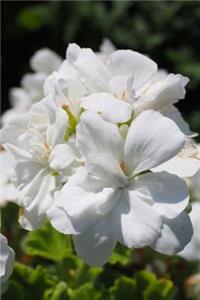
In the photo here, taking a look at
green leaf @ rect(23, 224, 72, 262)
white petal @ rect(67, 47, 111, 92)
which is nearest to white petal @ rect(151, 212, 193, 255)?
white petal @ rect(67, 47, 111, 92)

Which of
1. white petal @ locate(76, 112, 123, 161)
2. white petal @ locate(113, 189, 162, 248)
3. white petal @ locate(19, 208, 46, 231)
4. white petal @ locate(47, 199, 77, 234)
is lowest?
white petal @ locate(19, 208, 46, 231)

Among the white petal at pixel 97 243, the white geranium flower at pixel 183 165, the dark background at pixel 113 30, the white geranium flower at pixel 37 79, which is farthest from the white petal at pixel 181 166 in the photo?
A: the dark background at pixel 113 30

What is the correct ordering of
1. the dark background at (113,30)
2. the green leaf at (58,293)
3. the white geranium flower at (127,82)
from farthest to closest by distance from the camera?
the dark background at (113,30) < the green leaf at (58,293) < the white geranium flower at (127,82)

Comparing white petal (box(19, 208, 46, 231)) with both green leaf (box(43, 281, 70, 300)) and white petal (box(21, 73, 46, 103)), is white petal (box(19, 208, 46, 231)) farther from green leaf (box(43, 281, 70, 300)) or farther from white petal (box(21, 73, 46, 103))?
white petal (box(21, 73, 46, 103))

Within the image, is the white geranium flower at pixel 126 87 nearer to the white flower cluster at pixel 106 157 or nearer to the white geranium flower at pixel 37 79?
the white flower cluster at pixel 106 157

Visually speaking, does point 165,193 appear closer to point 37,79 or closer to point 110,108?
point 110,108

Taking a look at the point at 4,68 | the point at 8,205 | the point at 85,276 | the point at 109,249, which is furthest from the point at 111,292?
the point at 4,68

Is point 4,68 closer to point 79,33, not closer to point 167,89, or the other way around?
point 79,33

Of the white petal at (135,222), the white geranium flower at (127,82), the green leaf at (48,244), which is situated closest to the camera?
the white petal at (135,222)
